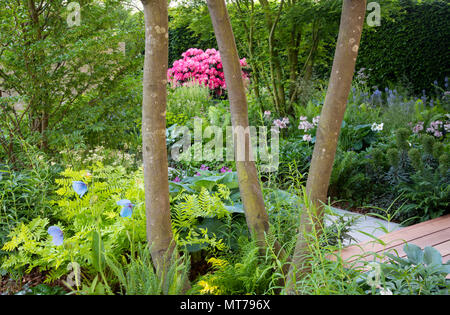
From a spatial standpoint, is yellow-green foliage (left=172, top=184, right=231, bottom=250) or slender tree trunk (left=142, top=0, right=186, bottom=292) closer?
slender tree trunk (left=142, top=0, right=186, bottom=292)

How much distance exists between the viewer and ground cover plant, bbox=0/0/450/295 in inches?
69.5

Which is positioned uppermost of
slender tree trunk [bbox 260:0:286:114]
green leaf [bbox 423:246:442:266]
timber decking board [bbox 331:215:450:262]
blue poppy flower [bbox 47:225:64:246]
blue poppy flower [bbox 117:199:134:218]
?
slender tree trunk [bbox 260:0:286:114]

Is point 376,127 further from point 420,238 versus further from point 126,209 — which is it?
point 126,209

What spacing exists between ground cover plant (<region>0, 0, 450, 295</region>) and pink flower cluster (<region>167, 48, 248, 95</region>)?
845 millimetres

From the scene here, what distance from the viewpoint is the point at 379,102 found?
23.2 ft

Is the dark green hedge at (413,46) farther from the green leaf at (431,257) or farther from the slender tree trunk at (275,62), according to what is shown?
the green leaf at (431,257)

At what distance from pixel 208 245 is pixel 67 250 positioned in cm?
80

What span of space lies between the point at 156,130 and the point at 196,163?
307cm

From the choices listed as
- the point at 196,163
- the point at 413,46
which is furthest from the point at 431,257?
the point at 413,46

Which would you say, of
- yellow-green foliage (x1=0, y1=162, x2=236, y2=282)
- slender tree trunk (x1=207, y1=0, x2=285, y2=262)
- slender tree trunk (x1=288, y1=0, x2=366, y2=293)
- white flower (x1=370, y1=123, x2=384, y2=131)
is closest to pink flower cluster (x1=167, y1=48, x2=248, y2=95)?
white flower (x1=370, y1=123, x2=384, y2=131)

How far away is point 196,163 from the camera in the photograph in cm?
481

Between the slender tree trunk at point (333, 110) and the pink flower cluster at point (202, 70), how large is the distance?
6.54m

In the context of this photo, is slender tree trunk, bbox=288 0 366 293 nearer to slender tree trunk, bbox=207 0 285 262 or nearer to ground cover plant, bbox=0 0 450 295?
ground cover plant, bbox=0 0 450 295

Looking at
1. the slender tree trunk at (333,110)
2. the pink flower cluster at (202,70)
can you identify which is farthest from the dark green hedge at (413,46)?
the slender tree trunk at (333,110)
